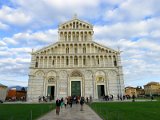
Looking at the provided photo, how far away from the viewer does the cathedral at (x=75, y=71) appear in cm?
4088

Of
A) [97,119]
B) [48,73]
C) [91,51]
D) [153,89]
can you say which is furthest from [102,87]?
[153,89]

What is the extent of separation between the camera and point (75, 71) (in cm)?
4219

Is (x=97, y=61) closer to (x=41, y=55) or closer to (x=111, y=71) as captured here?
(x=111, y=71)

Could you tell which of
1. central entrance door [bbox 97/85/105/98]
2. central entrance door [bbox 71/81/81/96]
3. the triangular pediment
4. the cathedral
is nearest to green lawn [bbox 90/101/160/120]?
the cathedral

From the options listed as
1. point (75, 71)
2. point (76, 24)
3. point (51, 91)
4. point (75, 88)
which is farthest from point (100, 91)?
point (76, 24)

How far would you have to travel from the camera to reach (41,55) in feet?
140

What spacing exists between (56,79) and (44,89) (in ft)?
11.2

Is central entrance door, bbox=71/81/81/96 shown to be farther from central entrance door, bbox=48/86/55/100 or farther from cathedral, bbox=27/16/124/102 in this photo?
central entrance door, bbox=48/86/55/100

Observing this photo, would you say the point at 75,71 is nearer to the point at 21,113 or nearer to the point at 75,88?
the point at 75,88

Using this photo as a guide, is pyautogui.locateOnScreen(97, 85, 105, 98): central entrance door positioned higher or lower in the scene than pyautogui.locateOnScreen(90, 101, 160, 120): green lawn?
higher

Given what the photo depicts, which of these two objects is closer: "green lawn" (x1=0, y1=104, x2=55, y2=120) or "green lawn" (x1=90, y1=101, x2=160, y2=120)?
"green lawn" (x1=90, y1=101, x2=160, y2=120)

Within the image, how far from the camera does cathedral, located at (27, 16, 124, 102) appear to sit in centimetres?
4088

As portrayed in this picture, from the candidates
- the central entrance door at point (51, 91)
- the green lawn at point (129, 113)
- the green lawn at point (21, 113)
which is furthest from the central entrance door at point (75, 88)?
the green lawn at point (129, 113)

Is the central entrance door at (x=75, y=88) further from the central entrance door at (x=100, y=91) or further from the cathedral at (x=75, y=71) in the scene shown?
the central entrance door at (x=100, y=91)
